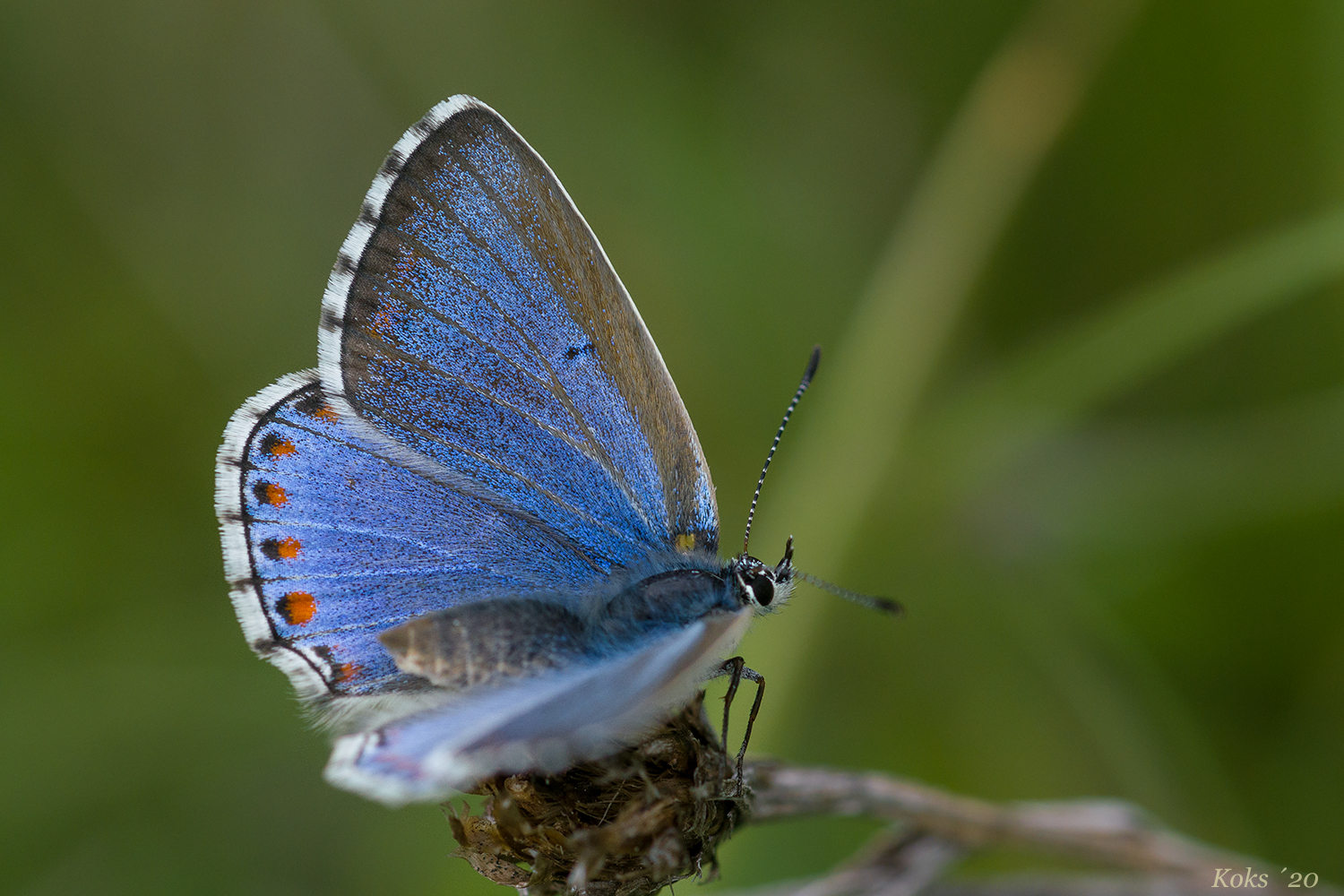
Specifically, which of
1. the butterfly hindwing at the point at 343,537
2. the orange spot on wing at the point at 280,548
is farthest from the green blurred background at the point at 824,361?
the orange spot on wing at the point at 280,548

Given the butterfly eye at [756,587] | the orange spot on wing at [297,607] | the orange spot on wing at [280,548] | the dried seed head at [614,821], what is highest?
the orange spot on wing at [280,548]

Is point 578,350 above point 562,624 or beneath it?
above

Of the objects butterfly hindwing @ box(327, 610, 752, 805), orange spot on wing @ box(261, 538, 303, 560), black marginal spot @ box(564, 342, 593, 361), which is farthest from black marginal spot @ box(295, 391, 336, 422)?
butterfly hindwing @ box(327, 610, 752, 805)

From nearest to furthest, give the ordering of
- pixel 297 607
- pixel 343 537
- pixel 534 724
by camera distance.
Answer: pixel 534 724 < pixel 297 607 < pixel 343 537

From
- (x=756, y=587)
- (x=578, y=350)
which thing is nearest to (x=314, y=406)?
(x=578, y=350)

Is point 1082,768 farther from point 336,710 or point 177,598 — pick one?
point 177,598

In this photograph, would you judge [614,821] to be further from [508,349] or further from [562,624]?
[508,349]

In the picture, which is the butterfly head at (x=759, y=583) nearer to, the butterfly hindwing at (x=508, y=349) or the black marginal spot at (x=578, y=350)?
the butterfly hindwing at (x=508, y=349)
